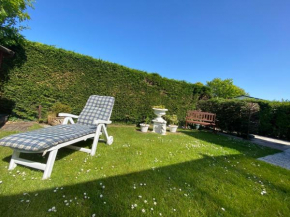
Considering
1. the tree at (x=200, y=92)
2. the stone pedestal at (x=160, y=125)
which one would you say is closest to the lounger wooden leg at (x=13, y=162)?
the stone pedestal at (x=160, y=125)

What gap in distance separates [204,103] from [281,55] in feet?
14.7

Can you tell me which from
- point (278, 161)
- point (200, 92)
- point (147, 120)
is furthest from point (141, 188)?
point (200, 92)

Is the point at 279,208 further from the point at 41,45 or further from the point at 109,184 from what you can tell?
the point at 41,45

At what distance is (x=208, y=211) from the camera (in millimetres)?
1543

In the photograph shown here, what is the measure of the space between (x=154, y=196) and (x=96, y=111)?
2.85 metres

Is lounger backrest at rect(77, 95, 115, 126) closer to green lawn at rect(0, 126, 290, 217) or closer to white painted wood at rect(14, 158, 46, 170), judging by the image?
green lawn at rect(0, 126, 290, 217)

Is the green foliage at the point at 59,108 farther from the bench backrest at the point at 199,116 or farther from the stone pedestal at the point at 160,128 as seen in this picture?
the bench backrest at the point at 199,116

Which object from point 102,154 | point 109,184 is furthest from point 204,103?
point 109,184

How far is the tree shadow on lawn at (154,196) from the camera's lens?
4.73 feet

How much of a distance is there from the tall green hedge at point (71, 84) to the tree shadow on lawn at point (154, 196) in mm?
4518

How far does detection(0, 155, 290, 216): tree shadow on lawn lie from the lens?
4.73 feet

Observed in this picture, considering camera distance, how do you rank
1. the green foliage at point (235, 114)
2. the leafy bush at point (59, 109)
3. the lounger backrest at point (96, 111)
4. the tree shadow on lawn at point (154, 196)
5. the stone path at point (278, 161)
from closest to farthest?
the tree shadow on lawn at point (154, 196)
the stone path at point (278, 161)
the lounger backrest at point (96, 111)
the leafy bush at point (59, 109)
the green foliage at point (235, 114)

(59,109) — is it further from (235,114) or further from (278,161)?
(235,114)

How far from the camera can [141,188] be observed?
1873 mm
